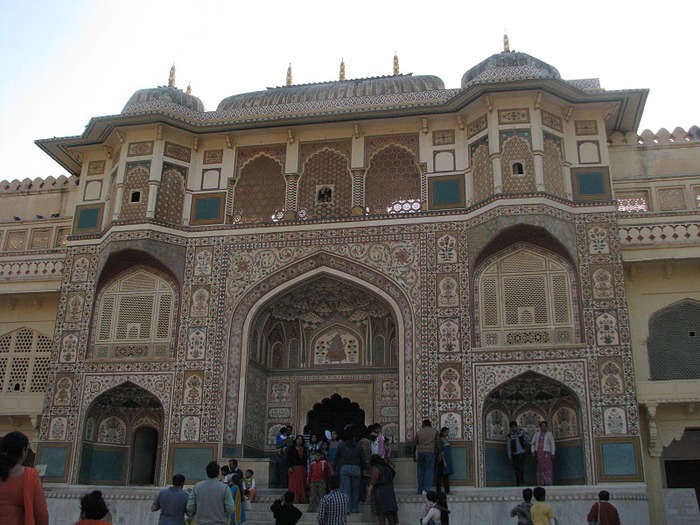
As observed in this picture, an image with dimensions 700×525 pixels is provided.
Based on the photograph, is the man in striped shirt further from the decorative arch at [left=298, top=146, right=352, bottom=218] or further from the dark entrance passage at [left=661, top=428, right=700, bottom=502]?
the dark entrance passage at [left=661, top=428, right=700, bottom=502]

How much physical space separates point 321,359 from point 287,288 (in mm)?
1928

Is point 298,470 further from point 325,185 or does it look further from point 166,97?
point 166,97

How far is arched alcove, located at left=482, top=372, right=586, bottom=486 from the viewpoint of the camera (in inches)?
548

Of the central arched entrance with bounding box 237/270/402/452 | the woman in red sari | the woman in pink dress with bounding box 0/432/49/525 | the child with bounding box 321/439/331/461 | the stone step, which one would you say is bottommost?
the stone step

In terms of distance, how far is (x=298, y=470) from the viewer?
12867 mm

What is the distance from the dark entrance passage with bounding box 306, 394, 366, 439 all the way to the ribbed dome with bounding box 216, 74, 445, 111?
6428 mm

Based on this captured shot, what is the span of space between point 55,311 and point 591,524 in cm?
1252

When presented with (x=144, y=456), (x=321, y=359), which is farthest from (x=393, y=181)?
(x=144, y=456)

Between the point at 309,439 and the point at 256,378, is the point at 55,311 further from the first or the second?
A: the point at 309,439

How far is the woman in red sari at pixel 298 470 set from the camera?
12.8 metres

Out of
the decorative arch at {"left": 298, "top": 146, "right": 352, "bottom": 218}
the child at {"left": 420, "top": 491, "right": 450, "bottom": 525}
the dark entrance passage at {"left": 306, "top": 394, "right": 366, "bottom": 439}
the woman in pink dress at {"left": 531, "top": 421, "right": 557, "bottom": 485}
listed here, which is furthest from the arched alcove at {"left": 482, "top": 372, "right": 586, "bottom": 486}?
the child at {"left": 420, "top": 491, "right": 450, "bottom": 525}

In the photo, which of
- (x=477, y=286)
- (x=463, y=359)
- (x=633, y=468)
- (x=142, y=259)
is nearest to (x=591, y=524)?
(x=633, y=468)

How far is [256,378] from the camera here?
52.8 feet

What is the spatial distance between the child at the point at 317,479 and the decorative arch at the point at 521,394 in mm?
3054
